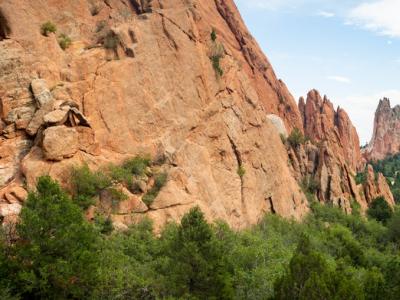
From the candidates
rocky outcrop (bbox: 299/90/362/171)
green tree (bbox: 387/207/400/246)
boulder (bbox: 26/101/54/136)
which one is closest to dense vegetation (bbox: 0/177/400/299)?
boulder (bbox: 26/101/54/136)

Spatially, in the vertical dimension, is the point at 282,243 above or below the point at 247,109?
below

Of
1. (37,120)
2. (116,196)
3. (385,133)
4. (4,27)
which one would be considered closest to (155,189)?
(116,196)

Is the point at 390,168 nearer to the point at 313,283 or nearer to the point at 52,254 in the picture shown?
the point at 313,283

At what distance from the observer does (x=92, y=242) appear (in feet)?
76.5

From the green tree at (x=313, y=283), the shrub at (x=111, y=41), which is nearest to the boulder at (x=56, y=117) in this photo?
the shrub at (x=111, y=41)

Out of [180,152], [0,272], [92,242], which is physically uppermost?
[180,152]

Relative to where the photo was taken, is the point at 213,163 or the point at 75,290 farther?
the point at 213,163

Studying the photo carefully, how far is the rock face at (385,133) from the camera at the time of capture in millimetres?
176875

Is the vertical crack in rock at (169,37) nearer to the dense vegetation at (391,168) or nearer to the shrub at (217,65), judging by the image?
the shrub at (217,65)

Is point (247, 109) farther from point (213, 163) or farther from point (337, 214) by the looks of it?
point (337, 214)

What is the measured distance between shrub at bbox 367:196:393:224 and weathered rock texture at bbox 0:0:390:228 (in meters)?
Result: 16.6

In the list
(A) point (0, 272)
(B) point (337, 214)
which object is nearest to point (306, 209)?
(B) point (337, 214)

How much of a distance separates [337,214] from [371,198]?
54.0 feet

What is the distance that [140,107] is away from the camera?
37531 millimetres
